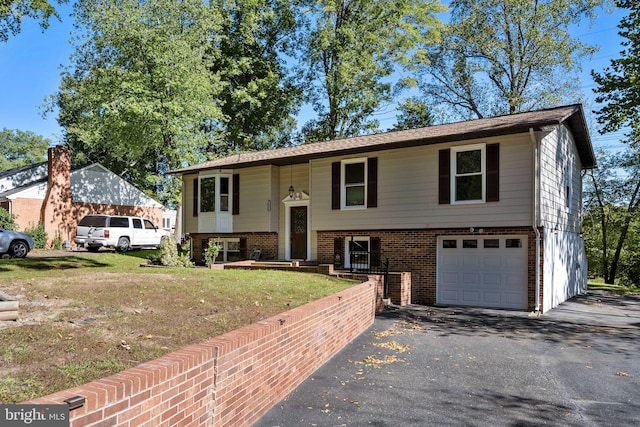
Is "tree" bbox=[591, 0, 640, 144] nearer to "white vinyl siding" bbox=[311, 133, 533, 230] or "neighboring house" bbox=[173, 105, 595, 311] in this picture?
"neighboring house" bbox=[173, 105, 595, 311]

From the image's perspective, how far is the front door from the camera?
1648 cm

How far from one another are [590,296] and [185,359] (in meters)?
17.3

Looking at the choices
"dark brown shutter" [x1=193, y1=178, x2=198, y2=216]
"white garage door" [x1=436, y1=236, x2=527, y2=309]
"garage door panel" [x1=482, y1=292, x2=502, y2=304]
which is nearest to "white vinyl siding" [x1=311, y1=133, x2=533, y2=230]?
"white garage door" [x1=436, y1=236, x2=527, y2=309]

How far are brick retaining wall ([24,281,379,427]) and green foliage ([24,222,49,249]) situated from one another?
2083 cm

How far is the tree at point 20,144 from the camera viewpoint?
172ft

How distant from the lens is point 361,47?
27797 mm

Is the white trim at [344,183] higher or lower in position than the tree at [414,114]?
lower

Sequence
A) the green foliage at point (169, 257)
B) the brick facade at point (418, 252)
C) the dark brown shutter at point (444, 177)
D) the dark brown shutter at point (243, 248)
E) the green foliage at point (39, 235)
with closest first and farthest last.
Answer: the dark brown shutter at point (444, 177)
the brick facade at point (418, 252)
the green foliage at point (169, 257)
the dark brown shutter at point (243, 248)
the green foliage at point (39, 235)

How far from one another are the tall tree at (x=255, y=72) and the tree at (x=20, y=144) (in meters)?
35.4

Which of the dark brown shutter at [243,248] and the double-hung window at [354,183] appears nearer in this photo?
the double-hung window at [354,183]

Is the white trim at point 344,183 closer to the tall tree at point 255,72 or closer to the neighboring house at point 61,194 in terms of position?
the tall tree at point 255,72

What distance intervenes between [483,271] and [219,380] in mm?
10574


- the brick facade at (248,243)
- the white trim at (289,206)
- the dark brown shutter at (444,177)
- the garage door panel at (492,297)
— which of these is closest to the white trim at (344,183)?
the white trim at (289,206)

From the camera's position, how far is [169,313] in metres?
5.65
